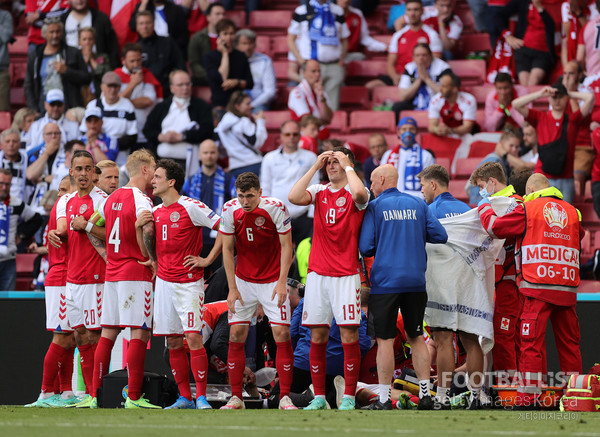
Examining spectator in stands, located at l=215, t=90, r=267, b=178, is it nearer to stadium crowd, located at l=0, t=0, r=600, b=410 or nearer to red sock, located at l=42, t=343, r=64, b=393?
stadium crowd, located at l=0, t=0, r=600, b=410

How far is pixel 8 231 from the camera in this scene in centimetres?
1364

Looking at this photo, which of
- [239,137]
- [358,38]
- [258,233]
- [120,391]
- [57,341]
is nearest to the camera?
[258,233]

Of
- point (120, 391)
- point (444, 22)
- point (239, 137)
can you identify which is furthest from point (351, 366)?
point (444, 22)

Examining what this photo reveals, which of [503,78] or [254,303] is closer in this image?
[254,303]

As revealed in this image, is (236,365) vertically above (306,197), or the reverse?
(306,197)

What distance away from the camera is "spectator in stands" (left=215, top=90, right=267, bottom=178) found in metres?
14.6

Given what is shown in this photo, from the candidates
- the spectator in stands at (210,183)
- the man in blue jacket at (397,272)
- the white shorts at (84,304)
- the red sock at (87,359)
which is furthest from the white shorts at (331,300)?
the spectator in stands at (210,183)

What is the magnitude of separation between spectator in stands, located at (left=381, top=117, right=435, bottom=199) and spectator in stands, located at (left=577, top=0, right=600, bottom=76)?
306 cm

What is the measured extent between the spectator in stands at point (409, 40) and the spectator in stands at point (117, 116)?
4206mm

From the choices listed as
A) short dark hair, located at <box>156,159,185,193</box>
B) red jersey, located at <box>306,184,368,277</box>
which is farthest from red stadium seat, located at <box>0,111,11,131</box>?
red jersey, located at <box>306,184,368,277</box>

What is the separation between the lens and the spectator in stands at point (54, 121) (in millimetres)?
15281

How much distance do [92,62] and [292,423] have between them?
33.5ft

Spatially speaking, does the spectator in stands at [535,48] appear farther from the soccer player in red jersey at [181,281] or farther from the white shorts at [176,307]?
the white shorts at [176,307]

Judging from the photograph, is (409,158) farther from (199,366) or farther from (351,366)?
(199,366)
